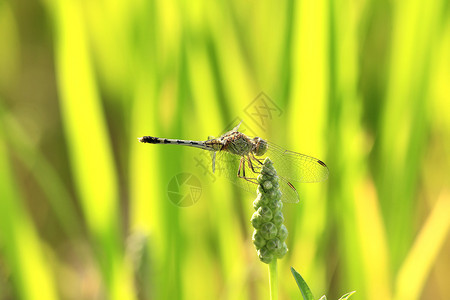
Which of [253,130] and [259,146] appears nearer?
[259,146]

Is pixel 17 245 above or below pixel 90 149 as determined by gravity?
below

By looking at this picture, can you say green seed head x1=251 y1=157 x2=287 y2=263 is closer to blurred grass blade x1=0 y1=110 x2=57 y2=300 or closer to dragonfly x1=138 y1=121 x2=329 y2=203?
dragonfly x1=138 y1=121 x2=329 y2=203

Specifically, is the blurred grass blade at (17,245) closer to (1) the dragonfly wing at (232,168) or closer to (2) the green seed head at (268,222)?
(1) the dragonfly wing at (232,168)

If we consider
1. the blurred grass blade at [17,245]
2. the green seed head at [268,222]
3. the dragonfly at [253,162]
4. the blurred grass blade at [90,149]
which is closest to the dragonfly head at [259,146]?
the dragonfly at [253,162]

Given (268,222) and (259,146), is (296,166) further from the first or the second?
(268,222)

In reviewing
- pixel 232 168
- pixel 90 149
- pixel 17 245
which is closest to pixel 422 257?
pixel 232 168
